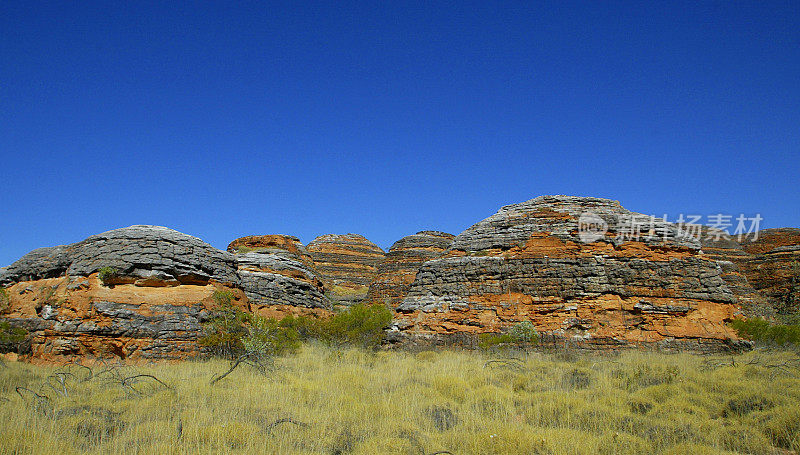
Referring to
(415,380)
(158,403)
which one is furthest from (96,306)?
(415,380)

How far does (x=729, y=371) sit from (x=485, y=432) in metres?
5.94

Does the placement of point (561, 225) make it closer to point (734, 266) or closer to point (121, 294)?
point (121, 294)

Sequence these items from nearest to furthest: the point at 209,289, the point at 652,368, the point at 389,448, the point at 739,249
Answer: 1. the point at 389,448
2. the point at 652,368
3. the point at 209,289
4. the point at 739,249

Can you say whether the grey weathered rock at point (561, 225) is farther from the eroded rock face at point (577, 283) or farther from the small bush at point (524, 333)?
the small bush at point (524, 333)

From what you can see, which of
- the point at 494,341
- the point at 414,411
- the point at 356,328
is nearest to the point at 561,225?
the point at 494,341

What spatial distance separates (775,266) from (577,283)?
2585 cm

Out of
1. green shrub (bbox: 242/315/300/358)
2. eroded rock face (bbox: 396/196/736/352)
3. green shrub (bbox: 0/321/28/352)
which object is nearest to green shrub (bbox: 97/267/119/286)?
green shrub (bbox: 0/321/28/352)

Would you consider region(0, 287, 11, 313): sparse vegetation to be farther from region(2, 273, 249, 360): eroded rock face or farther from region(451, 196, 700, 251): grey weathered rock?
region(451, 196, 700, 251): grey weathered rock

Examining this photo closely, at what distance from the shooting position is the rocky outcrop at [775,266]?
25938 mm

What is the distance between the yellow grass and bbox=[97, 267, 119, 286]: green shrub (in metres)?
2.33

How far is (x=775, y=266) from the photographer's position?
28531mm

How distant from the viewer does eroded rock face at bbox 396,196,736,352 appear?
12242mm

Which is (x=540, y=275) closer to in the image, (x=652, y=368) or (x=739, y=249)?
(x=652, y=368)

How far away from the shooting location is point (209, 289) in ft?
38.3
